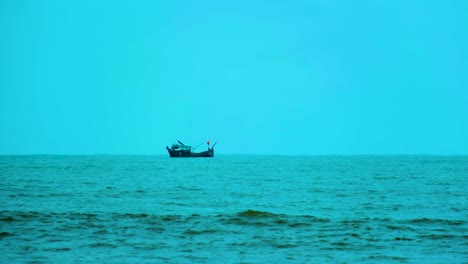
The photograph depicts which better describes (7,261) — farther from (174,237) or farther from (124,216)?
(124,216)

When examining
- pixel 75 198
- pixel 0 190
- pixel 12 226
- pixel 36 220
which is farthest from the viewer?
pixel 0 190

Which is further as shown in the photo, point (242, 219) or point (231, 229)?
point (242, 219)

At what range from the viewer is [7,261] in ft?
50.2

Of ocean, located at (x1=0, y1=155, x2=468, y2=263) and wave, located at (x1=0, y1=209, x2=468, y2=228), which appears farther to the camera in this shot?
wave, located at (x1=0, y1=209, x2=468, y2=228)

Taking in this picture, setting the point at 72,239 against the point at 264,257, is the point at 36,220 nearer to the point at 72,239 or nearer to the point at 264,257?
the point at 72,239

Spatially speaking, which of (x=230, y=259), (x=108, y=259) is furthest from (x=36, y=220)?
(x=230, y=259)

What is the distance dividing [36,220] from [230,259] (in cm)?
1079

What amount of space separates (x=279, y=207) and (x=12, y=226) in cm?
1304

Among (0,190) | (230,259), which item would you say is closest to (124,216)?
(230,259)

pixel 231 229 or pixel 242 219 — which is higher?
pixel 242 219

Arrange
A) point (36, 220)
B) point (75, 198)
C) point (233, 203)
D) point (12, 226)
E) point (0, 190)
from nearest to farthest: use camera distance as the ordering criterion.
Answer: point (12, 226) < point (36, 220) < point (233, 203) < point (75, 198) < point (0, 190)

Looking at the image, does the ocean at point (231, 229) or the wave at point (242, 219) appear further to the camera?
the wave at point (242, 219)

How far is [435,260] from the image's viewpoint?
52.4ft

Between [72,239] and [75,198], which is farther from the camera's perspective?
[75,198]
